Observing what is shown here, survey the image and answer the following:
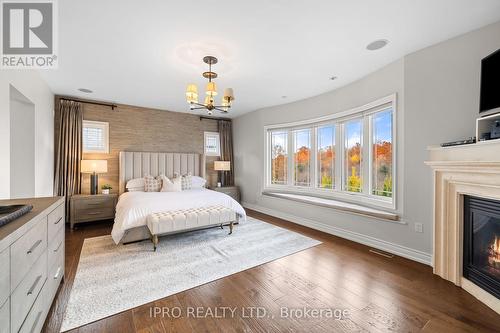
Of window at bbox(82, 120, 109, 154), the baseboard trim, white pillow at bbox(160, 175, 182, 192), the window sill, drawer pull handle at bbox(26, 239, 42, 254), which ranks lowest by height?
the baseboard trim

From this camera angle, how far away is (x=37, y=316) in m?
1.46

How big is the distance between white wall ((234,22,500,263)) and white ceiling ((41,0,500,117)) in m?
0.18

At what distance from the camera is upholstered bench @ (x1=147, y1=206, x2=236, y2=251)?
305 cm

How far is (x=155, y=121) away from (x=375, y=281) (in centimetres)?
539

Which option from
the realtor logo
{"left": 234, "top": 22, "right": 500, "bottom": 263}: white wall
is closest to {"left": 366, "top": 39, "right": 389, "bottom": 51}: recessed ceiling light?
{"left": 234, "top": 22, "right": 500, "bottom": 263}: white wall

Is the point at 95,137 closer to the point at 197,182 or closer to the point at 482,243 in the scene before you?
the point at 197,182

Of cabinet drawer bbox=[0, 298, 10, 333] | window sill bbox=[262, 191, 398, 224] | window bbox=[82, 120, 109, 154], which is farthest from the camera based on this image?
window bbox=[82, 120, 109, 154]

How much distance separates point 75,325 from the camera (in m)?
1.67

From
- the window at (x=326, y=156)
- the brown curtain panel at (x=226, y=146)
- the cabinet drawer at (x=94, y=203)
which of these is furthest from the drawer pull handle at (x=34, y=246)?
the brown curtain panel at (x=226, y=146)

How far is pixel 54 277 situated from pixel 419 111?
4301 mm

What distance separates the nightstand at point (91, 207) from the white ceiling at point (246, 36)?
2.13 meters

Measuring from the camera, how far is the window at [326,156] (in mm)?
4281

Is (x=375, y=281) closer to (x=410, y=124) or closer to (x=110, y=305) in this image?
(x=410, y=124)

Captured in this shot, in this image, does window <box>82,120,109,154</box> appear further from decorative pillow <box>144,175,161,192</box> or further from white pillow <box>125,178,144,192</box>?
decorative pillow <box>144,175,161,192</box>
